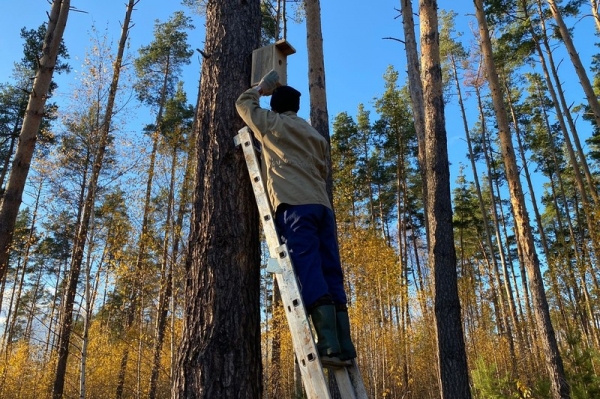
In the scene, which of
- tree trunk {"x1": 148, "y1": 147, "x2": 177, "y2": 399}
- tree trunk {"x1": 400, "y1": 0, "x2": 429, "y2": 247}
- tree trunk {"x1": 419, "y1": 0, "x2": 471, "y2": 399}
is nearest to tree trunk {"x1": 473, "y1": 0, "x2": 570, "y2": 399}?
tree trunk {"x1": 400, "y1": 0, "x2": 429, "y2": 247}

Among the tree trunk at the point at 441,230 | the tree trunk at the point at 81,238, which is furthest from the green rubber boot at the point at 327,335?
the tree trunk at the point at 81,238

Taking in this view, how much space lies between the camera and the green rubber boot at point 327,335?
2027mm

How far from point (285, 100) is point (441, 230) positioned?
4079 mm

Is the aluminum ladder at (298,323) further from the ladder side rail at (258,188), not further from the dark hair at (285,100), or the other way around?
the dark hair at (285,100)

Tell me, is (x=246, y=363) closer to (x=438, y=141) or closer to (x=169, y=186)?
(x=438, y=141)

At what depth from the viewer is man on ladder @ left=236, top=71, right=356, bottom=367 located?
2133mm

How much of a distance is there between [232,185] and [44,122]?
1519 centimetres

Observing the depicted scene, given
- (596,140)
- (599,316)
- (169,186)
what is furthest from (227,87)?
(596,140)

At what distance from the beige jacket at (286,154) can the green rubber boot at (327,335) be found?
23.4 inches

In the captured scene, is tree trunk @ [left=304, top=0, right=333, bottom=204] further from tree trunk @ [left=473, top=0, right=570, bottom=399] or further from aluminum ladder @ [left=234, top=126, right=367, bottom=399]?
tree trunk @ [left=473, top=0, right=570, bottom=399]

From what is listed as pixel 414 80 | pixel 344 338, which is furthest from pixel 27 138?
pixel 414 80

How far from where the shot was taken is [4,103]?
1653 centimetres

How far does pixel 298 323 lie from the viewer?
2.03 m

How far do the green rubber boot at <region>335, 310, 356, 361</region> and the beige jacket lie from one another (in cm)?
62
